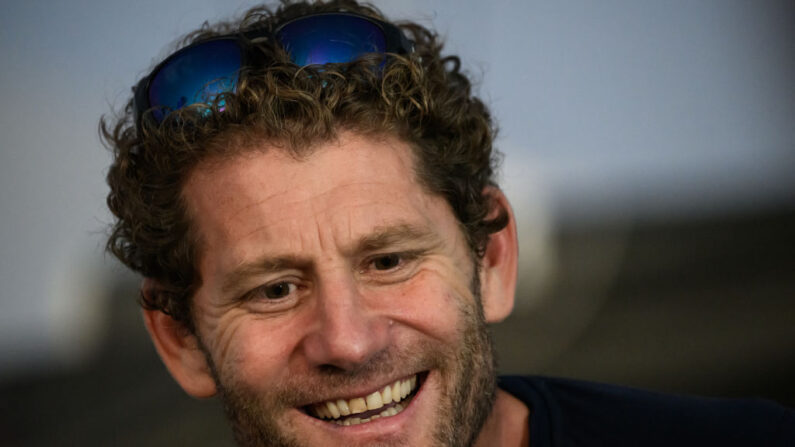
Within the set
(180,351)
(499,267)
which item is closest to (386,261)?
(499,267)

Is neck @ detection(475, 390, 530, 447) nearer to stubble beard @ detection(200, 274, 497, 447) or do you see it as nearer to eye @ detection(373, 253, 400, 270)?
stubble beard @ detection(200, 274, 497, 447)

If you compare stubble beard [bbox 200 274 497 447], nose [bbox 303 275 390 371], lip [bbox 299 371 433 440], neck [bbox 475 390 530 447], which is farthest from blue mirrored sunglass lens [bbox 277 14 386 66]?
neck [bbox 475 390 530 447]

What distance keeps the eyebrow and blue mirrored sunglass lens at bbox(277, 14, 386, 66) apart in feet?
1.59

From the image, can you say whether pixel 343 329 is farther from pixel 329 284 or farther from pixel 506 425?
pixel 506 425

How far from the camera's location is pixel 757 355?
141 inches

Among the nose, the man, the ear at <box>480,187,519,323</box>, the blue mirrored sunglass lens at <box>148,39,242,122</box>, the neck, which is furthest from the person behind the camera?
the ear at <box>480,187,519,323</box>

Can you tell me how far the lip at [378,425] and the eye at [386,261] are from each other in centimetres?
27

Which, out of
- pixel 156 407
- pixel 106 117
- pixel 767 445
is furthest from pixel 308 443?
pixel 156 407

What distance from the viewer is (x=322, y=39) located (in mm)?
1873

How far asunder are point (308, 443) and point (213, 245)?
54 cm

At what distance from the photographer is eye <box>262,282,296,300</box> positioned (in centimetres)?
174

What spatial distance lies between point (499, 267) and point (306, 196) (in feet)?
2.39

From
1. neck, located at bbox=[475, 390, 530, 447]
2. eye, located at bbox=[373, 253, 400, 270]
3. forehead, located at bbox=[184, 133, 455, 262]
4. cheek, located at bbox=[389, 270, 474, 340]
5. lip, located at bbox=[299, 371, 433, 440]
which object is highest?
forehead, located at bbox=[184, 133, 455, 262]

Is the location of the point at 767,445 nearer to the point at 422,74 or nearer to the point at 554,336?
the point at 422,74
